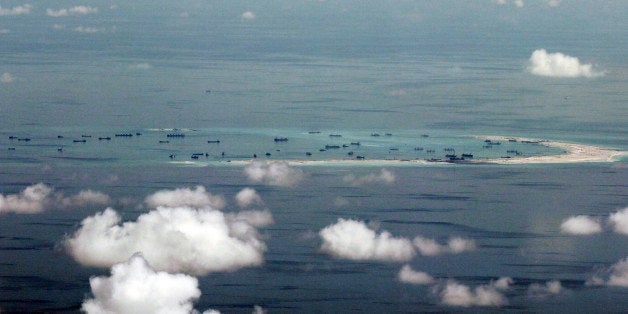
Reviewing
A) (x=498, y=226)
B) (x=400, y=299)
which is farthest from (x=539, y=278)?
(x=498, y=226)

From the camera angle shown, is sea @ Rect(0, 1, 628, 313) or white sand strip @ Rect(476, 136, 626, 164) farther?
white sand strip @ Rect(476, 136, 626, 164)

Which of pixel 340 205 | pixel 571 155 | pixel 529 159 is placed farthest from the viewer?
pixel 571 155

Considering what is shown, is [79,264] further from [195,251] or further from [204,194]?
[204,194]

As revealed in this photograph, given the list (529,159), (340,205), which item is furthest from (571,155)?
(340,205)

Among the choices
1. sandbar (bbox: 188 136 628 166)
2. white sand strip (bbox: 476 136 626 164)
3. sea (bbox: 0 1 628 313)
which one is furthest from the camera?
white sand strip (bbox: 476 136 626 164)

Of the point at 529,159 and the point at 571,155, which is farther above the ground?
the point at 571,155

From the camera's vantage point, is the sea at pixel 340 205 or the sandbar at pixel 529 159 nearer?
the sea at pixel 340 205

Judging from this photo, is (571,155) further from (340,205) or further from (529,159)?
(340,205)

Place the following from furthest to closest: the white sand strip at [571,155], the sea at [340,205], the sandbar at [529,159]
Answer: the white sand strip at [571,155], the sandbar at [529,159], the sea at [340,205]

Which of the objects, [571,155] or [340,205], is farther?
[571,155]

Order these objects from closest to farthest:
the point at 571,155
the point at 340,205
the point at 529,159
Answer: the point at 340,205 < the point at 529,159 < the point at 571,155

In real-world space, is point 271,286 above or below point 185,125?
below
